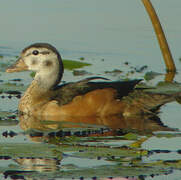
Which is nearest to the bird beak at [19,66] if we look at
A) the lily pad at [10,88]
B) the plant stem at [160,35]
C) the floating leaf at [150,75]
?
the lily pad at [10,88]

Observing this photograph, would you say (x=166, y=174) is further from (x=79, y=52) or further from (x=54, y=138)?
(x=79, y=52)

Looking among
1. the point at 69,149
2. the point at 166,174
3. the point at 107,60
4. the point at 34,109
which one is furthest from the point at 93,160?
the point at 107,60

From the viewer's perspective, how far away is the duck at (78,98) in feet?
47.0

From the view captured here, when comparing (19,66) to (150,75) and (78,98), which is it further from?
(150,75)

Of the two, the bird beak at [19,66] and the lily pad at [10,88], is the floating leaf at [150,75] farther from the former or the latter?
the bird beak at [19,66]

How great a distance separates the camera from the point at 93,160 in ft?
32.9

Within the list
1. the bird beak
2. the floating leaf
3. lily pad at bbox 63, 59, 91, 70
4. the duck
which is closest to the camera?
the duck

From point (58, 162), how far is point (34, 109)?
4967mm

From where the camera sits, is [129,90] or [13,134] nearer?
[13,134]

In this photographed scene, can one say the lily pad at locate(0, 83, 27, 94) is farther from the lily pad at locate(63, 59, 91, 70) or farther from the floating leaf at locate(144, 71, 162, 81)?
the floating leaf at locate(144, 71, 162, 81)

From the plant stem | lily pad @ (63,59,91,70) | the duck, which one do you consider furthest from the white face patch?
lily pad @ (63,59,91,70)

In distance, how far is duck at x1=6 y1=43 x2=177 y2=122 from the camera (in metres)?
14.3

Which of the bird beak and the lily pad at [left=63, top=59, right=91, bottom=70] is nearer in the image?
the bird beak

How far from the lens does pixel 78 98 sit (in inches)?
563
